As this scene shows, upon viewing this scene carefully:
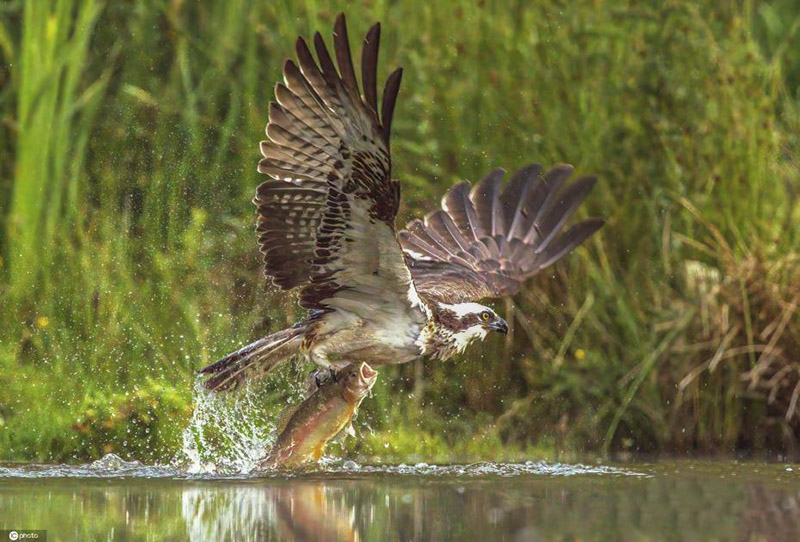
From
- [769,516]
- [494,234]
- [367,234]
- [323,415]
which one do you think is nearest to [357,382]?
[323,415]

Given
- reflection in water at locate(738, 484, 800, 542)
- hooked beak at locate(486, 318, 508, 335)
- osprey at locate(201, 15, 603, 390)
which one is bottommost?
reflection in water at locate(738, 484, 800, 542)

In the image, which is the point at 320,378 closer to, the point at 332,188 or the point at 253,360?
the point at 253,360

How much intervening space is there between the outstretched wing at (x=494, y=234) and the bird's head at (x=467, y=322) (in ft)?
1.25

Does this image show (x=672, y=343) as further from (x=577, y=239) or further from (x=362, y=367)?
(x=362, y=367)

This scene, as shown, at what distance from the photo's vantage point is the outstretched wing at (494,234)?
8.70 meters

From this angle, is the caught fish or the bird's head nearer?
the caught fish

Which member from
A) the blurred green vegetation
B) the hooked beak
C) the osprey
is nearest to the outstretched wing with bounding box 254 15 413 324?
the osprey

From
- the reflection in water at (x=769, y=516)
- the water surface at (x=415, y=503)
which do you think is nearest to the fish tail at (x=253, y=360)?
the water surface at (x=415, y=503)

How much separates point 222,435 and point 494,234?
6.36 feet

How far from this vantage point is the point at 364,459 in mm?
8406

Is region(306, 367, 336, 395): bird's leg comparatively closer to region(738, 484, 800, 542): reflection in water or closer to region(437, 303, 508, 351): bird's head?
region(437, 303, 508, 351): bird's head

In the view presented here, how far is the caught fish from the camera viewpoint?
289 inches

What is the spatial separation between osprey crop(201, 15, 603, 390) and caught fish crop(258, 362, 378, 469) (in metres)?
0.57

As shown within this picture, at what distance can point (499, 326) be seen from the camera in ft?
26.9
